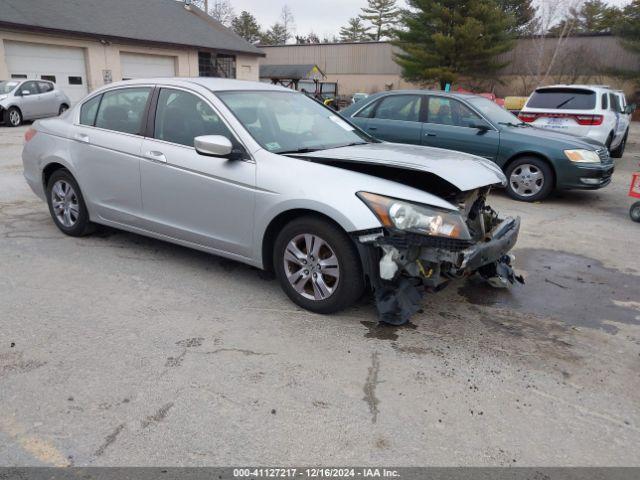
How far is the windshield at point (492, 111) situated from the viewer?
337 inches

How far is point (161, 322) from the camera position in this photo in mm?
3762

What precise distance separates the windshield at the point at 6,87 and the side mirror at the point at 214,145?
16.3 m

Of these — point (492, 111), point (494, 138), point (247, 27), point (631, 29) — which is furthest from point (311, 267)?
point (247, 27)

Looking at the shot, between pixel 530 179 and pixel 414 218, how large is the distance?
541cm

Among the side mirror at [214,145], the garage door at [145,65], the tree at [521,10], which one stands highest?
the tree at [521,10]

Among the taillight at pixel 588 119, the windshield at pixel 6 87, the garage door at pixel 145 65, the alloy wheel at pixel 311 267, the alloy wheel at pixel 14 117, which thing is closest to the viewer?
the alloy wheel at pixel 311 267

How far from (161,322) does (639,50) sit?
37.2 m

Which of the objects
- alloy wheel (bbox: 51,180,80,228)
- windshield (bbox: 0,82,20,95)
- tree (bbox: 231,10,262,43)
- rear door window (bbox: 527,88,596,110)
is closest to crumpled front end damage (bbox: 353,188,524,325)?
alloy wheel (bbox: 51,180,80,228)

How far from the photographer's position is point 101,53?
25.2m

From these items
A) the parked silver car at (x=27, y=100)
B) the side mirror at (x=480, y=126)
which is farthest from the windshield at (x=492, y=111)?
the parked silver car at (x=27, y=100)

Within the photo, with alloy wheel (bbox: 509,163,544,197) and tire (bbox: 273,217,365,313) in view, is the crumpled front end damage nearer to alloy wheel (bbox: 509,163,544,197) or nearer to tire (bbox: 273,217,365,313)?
→ tire (bbox: 273,217,365,313)

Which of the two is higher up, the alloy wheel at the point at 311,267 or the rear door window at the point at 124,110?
the rear door window at the point at 124,110

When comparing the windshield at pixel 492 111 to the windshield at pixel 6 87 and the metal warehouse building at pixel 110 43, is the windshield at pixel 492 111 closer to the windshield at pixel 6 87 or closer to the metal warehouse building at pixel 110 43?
the windshield at pixel 6 87

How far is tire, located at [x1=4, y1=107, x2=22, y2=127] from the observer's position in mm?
16812
